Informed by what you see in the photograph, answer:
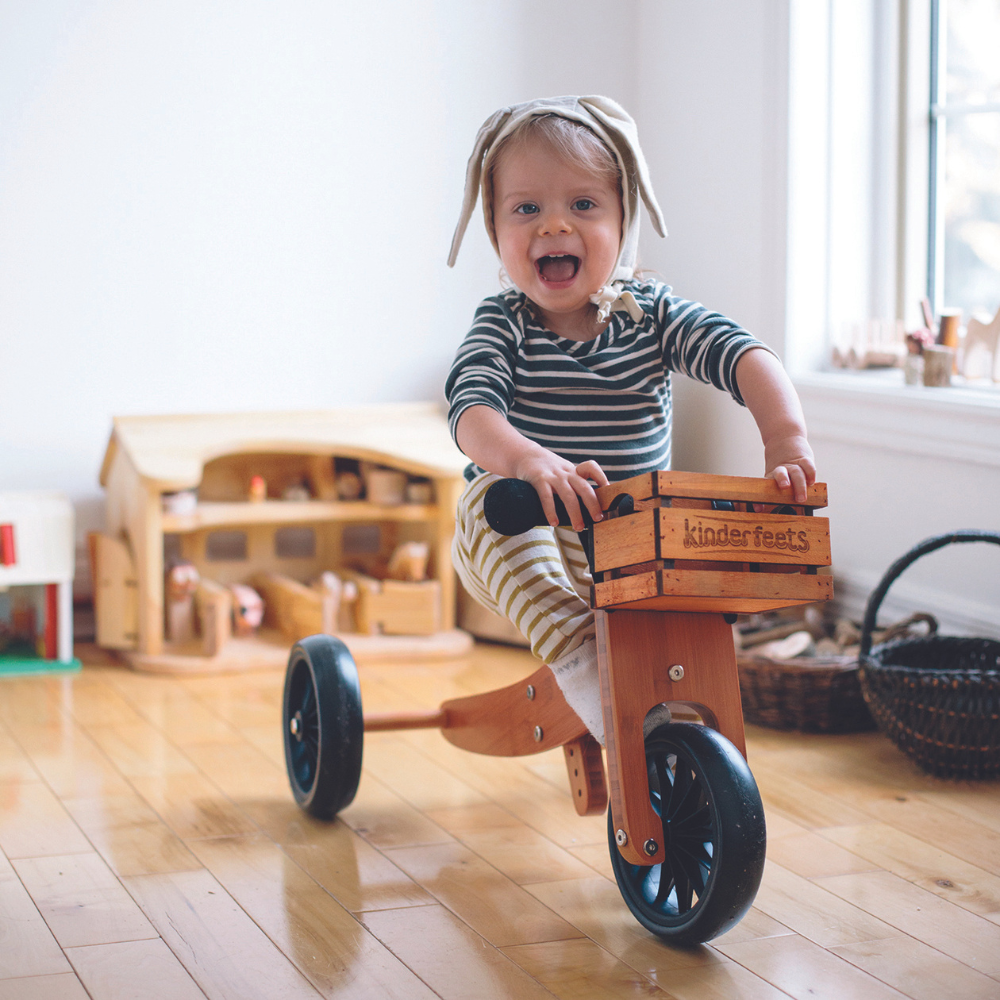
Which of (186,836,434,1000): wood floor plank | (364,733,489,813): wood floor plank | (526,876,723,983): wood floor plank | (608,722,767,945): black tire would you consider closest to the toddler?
(608,722,767,945): black tire

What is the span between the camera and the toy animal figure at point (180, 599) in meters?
2.57

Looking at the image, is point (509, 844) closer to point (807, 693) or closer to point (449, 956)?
point (449, 956)

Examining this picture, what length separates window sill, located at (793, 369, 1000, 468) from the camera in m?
2.13

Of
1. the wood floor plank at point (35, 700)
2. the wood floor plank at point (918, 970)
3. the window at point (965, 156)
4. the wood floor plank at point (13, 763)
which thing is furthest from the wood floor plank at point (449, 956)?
the window at point (965, 156)

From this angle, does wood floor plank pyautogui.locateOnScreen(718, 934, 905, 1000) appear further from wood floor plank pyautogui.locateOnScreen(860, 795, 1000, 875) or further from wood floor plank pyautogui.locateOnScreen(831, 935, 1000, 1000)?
wood floor plank pyautogui.locateOnScreen(860, 795, 1000, 875)

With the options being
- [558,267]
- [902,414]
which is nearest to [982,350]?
[902,414]

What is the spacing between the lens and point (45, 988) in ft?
3.93

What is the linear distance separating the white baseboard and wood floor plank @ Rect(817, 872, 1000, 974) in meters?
0.72

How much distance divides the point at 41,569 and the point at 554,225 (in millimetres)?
1475

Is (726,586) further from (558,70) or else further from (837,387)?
(558,70)

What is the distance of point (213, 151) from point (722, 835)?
2079mm

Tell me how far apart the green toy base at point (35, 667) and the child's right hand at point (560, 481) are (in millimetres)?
1553

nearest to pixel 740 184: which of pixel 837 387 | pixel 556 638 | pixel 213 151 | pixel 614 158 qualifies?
pixel 837 387

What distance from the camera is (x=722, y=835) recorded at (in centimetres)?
120
